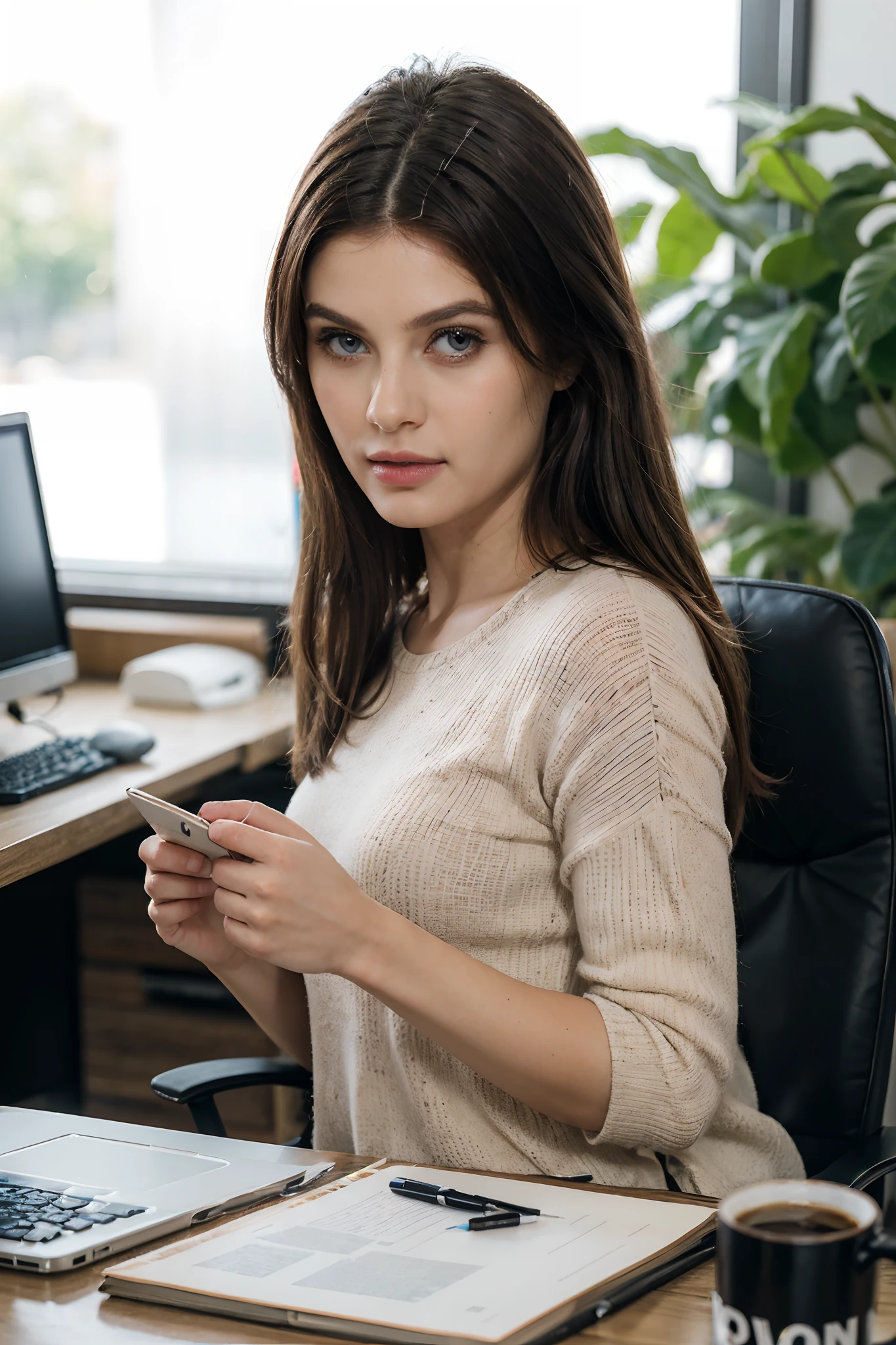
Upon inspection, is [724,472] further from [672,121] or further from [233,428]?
[233,428]

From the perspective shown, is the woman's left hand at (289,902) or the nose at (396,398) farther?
the nose at (396,398)

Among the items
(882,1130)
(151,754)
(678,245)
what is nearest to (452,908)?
(882,1130)

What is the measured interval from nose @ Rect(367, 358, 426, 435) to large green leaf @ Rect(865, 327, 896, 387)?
3.32ft

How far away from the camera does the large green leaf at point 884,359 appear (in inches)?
75.9

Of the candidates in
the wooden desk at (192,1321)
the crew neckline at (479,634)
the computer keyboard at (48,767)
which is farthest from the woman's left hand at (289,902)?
the computer keyboard at (48,767)

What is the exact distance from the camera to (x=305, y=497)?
4.64 feet

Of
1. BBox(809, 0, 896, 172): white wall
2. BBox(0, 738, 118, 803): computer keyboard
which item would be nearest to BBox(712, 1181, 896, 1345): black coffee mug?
BBox(0, 738, 118, 803): computer keyboard

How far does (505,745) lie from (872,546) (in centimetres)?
107

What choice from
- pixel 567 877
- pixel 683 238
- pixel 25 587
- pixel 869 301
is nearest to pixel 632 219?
pixel 683 238

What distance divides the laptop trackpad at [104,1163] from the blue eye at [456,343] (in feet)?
2.05

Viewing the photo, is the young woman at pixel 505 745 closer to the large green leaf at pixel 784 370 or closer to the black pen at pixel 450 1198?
the black pen at pixel 450 1198

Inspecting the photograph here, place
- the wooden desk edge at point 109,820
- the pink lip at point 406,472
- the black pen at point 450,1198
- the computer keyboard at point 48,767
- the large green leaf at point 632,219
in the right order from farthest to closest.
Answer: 1. the large green leaf at point 632,219
2. the computer keyboard at point 48,767
3. the wooden desk edge at point 109,820
4. the pink lip at point 406,472
5. the black pen at point 450,1198

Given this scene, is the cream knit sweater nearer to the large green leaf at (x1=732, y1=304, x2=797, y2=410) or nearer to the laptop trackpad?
the laptop trackpad

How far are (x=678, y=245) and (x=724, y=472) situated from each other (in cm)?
43
